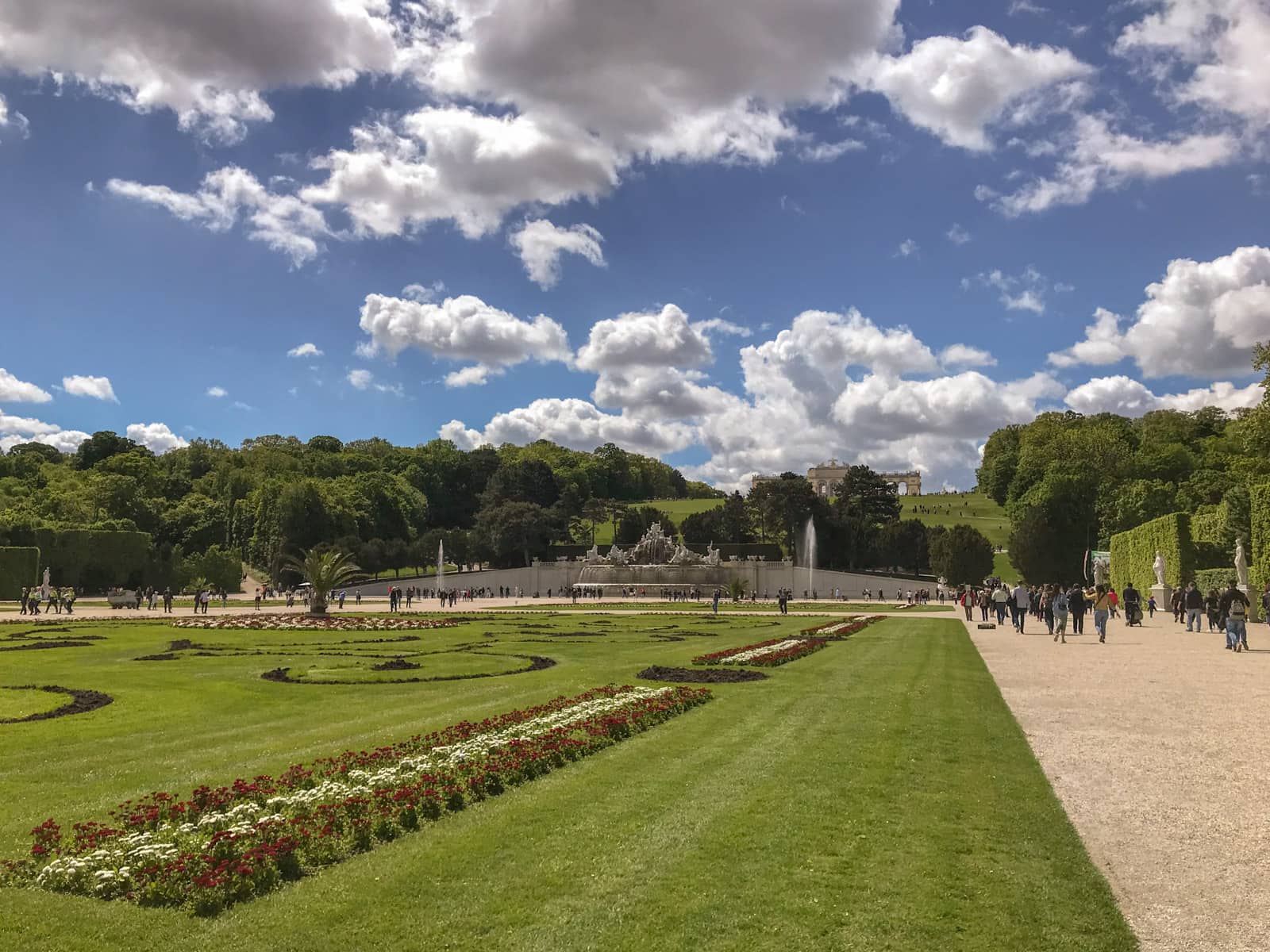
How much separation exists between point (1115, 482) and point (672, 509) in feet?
240

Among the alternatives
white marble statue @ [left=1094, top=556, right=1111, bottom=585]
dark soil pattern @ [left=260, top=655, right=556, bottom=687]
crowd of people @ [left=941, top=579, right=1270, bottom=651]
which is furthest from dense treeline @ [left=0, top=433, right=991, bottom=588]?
dark soil pattern @ [left=260, top=655, right=556, bottom=687]

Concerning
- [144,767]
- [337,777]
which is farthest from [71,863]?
[144,767]

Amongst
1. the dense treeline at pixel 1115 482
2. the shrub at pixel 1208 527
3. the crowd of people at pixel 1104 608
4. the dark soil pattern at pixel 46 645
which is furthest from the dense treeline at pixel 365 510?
the crowd of people at pixel 1104 608

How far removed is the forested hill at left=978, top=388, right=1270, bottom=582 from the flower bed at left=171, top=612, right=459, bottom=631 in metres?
35.6

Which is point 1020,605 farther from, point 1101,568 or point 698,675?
point 1101,568

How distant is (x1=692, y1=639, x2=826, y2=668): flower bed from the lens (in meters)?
18.7

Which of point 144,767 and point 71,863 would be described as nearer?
point 71,863

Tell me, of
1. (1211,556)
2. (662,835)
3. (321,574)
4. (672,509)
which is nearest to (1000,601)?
(1211,556)

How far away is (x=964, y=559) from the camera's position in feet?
269

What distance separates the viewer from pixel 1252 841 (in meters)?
6.84

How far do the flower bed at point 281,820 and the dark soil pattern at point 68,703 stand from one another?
5.93 metres

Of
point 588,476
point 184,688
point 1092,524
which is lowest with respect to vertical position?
point 184,688

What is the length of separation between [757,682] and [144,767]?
9.60 metres

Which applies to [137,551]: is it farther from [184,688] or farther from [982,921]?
[982,921]
